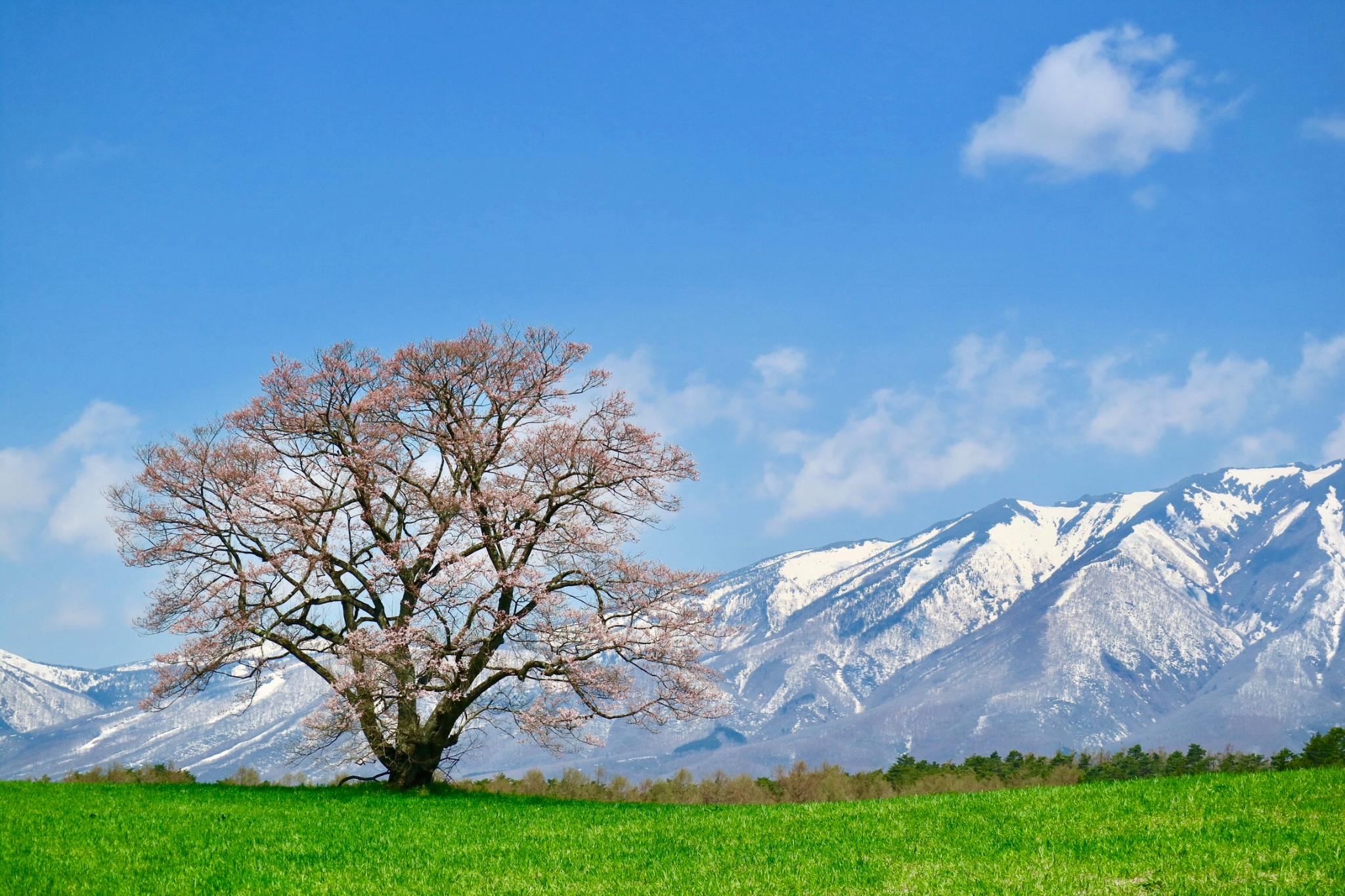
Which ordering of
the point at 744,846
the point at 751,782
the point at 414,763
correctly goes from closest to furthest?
the point at 744,846, the point at 414,763, the point at 751,782

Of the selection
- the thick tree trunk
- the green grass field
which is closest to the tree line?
the thick tree trunk

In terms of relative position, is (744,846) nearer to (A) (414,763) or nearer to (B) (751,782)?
(A) (414,763)

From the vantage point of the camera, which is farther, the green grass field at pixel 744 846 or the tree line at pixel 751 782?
the tree line at pixel 751 782

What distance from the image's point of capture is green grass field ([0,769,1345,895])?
49.8ft

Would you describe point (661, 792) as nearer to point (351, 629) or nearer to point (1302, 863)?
point (351, 629)

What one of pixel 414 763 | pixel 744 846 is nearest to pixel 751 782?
pixel 414 763

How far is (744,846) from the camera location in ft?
62.6

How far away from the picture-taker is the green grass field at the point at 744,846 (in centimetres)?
1519

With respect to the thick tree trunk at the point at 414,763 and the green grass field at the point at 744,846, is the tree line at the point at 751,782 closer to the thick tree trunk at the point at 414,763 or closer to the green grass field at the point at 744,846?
the thick tree trunk at the point at 414,763

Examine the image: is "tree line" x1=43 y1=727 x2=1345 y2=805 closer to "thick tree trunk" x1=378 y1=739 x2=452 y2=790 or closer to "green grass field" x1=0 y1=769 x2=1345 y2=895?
"thick tree trunk" x1=378 y1=739 x2=452 y2=790

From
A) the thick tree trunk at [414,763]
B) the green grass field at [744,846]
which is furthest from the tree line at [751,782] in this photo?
the green grass field at [744,846]

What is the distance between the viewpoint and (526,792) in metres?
37.8

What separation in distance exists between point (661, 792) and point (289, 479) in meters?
18.2

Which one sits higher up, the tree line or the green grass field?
the green grass field
